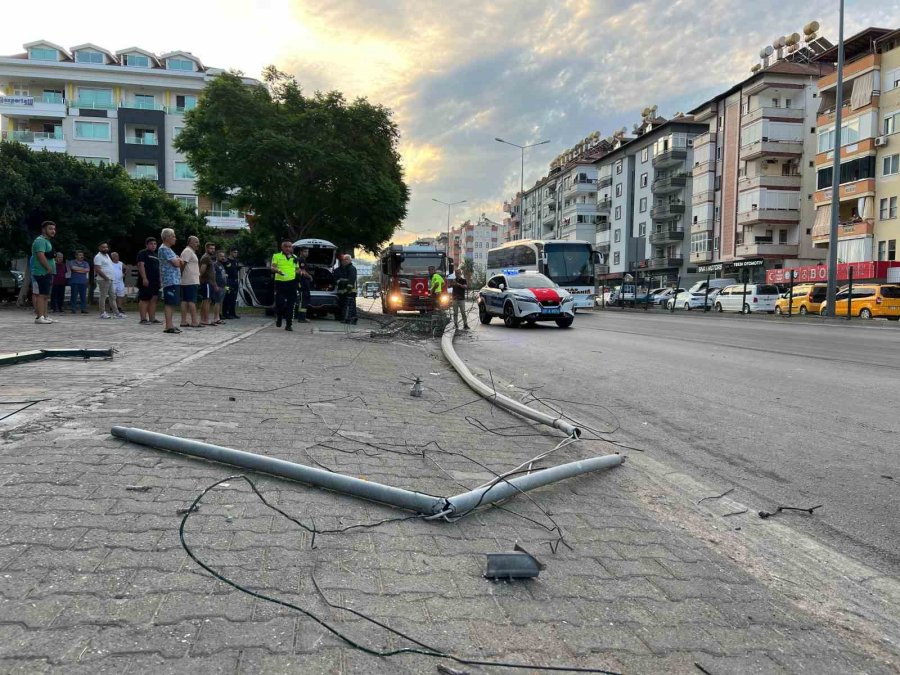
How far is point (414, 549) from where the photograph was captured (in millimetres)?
2930

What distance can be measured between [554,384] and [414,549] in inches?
245

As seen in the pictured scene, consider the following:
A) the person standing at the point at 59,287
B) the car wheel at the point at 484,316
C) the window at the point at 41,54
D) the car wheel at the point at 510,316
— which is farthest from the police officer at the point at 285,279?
the window at the point at 41,54

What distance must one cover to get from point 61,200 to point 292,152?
27.0ft

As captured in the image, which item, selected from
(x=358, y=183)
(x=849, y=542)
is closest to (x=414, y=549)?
(x=849, y=542)

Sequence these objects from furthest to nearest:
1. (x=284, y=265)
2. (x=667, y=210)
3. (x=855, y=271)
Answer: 1. (x=667, y=210)
2. (x=855, y=271)
3. (x=284, y=265)

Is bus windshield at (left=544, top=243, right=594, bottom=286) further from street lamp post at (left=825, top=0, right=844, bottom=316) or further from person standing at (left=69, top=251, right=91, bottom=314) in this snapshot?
person standing at (left=69, top=251, right=91, bottom=314)

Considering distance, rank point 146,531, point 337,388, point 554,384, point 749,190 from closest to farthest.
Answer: point 146,531
point 337,388
point 554,384
point 749,190

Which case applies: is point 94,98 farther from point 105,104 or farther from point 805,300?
point 805,300

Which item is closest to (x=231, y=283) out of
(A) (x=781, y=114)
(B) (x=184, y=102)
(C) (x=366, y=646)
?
(C) (x=366, y=646)

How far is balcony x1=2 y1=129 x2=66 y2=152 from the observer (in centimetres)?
5606

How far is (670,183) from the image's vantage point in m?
69.2

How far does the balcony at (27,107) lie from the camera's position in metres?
59.1

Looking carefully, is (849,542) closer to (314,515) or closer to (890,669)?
(890,669)

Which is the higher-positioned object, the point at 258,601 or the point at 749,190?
the point at 749,190
